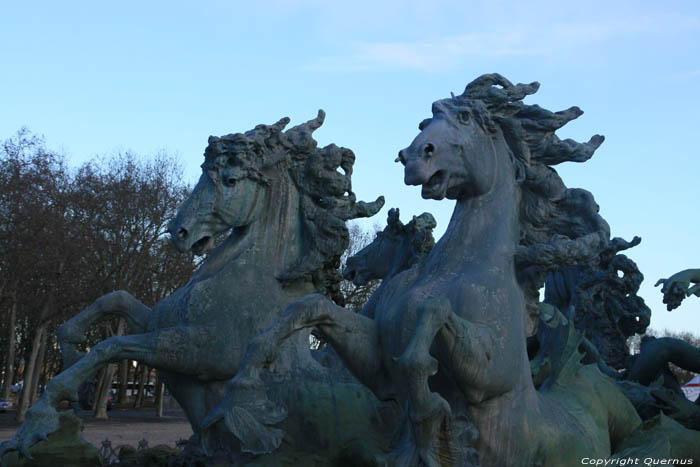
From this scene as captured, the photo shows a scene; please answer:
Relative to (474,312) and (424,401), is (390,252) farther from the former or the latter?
(424,401)

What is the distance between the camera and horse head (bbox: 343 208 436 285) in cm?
591

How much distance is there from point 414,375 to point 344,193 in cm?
236

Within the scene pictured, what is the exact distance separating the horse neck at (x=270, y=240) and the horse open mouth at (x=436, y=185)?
1541mm

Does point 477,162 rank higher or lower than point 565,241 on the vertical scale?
higher

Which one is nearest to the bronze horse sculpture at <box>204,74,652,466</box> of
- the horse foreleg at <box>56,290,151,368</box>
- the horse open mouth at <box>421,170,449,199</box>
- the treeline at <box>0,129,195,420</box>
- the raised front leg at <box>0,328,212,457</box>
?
the horse open mouth at <box>421,170,449,199</box>

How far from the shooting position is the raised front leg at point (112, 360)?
438 cm

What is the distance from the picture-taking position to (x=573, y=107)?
14.5 ft

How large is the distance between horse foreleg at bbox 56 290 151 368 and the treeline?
1820cm

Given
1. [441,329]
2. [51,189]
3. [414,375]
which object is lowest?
[414,375]

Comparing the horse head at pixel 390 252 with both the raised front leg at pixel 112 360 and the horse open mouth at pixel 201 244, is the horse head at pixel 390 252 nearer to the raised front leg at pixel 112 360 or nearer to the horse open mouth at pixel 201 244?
the horse open mouth at pixel 201 244

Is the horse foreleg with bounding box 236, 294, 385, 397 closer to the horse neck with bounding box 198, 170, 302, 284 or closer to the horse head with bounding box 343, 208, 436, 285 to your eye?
the horse neck with bounding box 198, 170, 302, 284

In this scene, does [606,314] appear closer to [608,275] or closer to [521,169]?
[608,275]

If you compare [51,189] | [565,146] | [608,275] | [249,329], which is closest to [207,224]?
[249,329]

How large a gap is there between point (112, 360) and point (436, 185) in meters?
2.09
